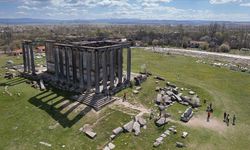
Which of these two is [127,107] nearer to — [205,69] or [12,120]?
[12,120]

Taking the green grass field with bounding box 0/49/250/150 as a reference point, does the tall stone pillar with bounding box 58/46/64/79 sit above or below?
above

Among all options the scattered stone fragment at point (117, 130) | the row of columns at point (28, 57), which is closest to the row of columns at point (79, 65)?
the row of columns at point (28, 57)

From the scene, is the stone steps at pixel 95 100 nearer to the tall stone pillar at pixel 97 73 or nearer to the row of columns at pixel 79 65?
the tall stone pillar at pixel 97 73

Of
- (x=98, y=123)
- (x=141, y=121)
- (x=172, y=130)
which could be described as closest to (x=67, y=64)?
(x=98, y=123)

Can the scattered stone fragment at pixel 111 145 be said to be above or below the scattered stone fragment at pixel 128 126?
below

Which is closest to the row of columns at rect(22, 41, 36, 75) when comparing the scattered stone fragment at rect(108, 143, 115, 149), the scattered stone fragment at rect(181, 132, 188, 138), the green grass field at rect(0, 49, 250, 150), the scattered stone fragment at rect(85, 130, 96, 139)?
the green grass field at rect(0, 49, 250, 150)

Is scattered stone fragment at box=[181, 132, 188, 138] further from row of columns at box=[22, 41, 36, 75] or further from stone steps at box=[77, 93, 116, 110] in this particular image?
row of columns at box=[22, 41, 36, 75]
